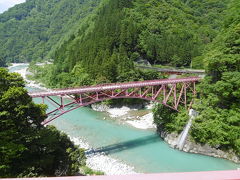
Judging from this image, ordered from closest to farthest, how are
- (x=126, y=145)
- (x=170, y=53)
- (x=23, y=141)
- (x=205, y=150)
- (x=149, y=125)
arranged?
(x=23, y=141)
(x=205, y=150)
(x=126, y=145)
(x=149, y=125)
(x=170, y=53)

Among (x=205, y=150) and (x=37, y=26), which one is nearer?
(x=205, y=150)

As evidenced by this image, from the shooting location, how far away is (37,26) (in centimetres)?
15288

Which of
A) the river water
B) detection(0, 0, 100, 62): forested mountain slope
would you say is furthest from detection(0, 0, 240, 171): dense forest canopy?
detection(0, 0, 100, 62): forested mountain slope

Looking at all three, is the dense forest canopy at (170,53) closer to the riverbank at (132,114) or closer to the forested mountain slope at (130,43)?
the forested mountain slope at (130,43)

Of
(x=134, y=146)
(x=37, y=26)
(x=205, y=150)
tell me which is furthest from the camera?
(x=37, y=26)

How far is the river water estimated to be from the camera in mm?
15562

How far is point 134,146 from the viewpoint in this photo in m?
19.1

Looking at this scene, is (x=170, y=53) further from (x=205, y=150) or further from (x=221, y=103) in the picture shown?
(x=205, y=150)

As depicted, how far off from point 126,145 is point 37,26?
524 ft

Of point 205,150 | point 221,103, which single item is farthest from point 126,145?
point 221,103

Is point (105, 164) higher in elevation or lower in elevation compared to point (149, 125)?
higher

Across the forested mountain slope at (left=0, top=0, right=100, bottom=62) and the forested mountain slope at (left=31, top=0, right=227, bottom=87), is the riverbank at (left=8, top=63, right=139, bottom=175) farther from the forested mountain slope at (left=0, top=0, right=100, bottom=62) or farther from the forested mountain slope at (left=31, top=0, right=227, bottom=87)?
the forested mountain slope at (left=0, top=0, right=100, bottom=62)

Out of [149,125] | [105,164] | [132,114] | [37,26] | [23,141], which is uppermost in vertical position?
[37,26]

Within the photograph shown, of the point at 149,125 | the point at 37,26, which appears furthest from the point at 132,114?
the point at 37,26
